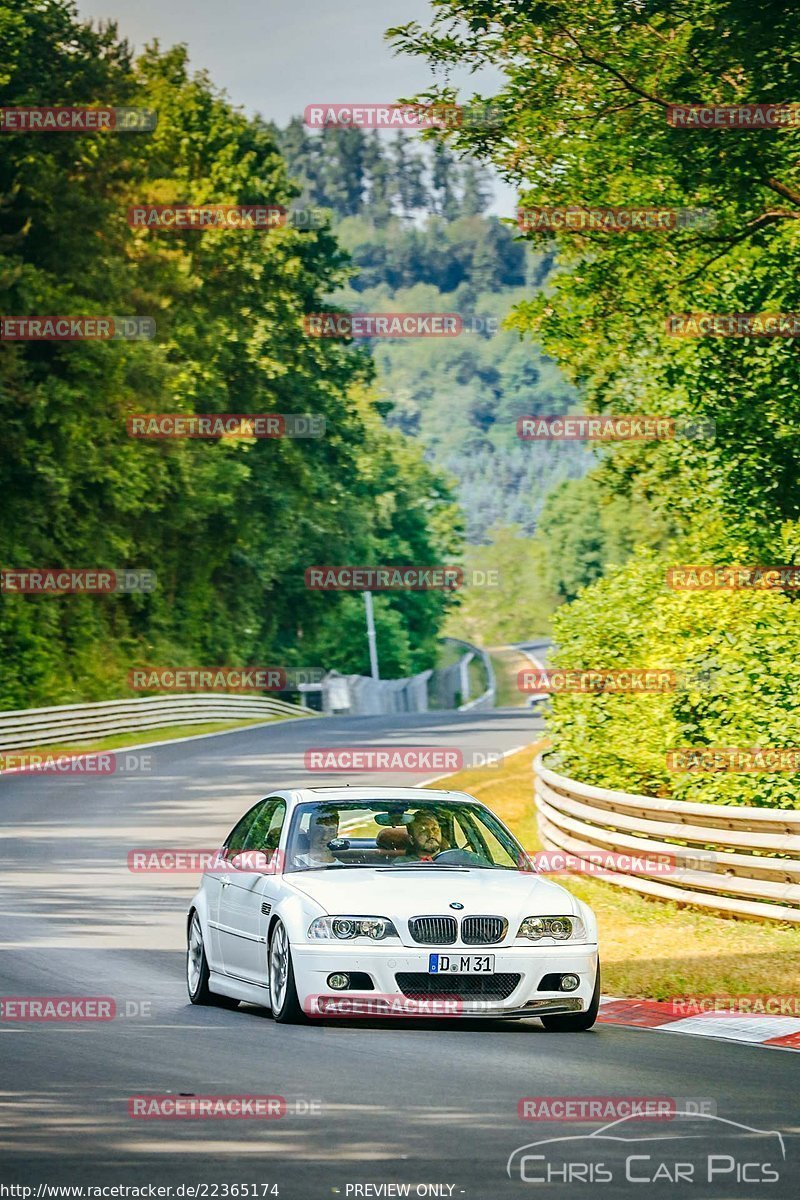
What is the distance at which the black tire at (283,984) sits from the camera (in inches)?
442

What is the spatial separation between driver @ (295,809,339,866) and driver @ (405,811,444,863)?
0.49 metres

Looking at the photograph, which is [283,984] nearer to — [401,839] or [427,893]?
[427,893]

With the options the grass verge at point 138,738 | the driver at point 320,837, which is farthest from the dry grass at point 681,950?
the grass verge at point 138,738

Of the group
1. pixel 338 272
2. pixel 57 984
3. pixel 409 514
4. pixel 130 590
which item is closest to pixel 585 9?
pixel 57 984

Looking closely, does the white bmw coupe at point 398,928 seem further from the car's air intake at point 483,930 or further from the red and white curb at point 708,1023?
the red and white curb at point 708,1023

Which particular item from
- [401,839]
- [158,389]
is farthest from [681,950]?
Answer: [158,389]

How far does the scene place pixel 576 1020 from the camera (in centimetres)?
1148

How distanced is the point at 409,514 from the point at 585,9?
86953 millimetres

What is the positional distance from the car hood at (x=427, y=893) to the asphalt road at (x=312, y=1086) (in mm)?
713

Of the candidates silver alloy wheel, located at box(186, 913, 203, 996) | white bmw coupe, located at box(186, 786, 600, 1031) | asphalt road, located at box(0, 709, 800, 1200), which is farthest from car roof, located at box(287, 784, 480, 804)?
asphalt road, located at box(0, 709, 800, 1200)

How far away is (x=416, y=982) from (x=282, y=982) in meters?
0.89

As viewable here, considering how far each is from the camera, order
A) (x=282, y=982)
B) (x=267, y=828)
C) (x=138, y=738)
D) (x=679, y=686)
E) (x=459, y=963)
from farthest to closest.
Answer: (x=138, y=738)
(x=679, y=686)
(x=267, y=828)
(x=282, y=982)
(x=459, y=963)

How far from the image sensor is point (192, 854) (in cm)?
2645

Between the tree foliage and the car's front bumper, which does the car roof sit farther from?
the tree foliage
